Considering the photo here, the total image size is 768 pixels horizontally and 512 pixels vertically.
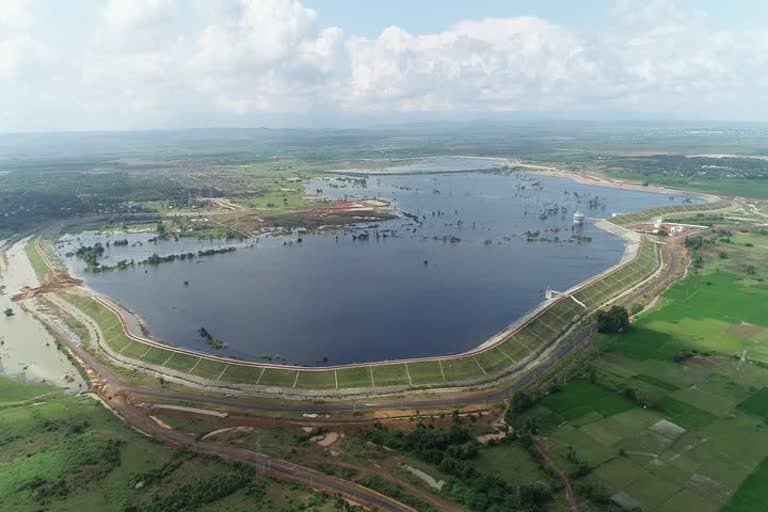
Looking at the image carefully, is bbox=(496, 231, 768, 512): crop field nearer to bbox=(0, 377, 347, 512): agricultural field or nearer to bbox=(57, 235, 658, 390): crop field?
bbox=(57, 235, 658, 390): crop field

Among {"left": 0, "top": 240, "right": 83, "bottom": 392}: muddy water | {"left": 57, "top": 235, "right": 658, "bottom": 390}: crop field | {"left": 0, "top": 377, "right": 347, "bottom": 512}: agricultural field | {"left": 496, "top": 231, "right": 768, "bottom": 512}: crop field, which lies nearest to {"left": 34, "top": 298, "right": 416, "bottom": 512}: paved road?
{"left": 0, "top": 377, "right": 347, "bottom": 512}: agricultural field

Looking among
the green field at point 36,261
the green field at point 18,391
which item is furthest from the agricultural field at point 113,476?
the green field at point 36,261

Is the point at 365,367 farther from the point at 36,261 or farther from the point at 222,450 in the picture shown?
the point at 36,261

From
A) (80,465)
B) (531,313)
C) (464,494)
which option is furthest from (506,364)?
(80,465)

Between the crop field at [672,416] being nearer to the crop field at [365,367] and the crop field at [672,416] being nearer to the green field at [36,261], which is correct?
the crop field at [365,367]

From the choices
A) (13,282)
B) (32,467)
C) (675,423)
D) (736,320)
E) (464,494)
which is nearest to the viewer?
(464,494)

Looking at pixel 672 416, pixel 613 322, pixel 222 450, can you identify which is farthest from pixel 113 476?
pixel 613 322

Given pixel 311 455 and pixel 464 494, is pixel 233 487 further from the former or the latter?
pixel 464 494
